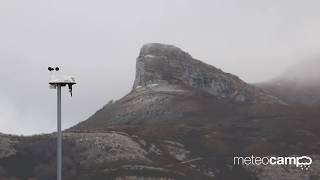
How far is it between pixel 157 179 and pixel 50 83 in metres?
168

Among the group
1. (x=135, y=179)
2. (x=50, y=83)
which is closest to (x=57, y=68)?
(x=50, y=83)

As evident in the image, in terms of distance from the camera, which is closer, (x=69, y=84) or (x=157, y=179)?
(x=69, y=84)

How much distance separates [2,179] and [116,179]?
29049mm

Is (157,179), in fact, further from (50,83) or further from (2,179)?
(50,83)

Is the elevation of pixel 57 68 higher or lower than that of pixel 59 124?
higher

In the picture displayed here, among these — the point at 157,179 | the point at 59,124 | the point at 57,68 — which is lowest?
the point at 157,179

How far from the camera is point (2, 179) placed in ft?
653

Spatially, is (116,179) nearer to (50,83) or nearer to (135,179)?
(135,179)

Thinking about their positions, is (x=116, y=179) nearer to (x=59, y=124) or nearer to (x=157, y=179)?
(x=157, y=179)

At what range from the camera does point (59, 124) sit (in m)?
33.0

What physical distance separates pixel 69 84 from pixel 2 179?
560 ft

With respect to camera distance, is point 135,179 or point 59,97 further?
point 135,179

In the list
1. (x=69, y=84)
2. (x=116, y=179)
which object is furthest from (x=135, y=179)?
(x=69, y=84)

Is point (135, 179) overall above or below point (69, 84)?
below
